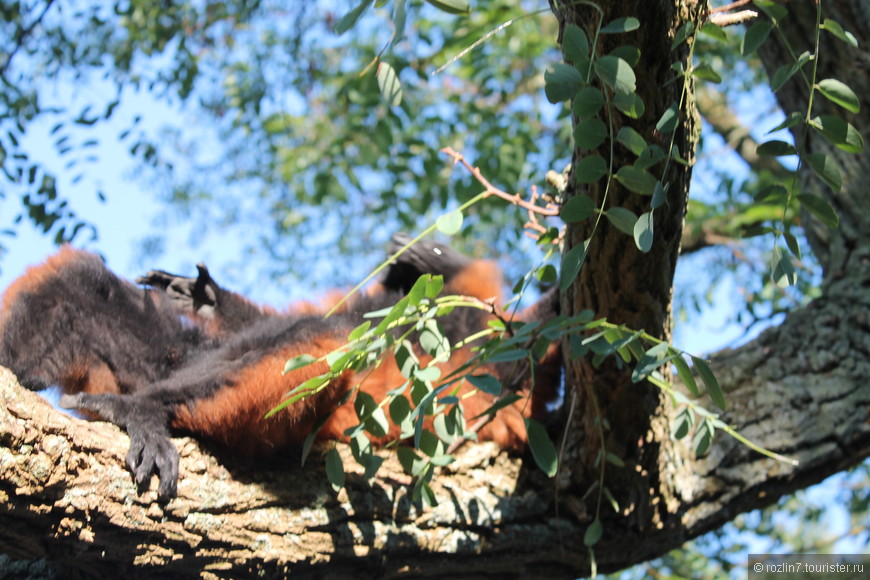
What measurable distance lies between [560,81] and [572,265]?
1.36ft

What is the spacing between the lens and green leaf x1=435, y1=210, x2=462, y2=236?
2039 millimetres

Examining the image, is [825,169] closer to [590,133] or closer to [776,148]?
[776,148]

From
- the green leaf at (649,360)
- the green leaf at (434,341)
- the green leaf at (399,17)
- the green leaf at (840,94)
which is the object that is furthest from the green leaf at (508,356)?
the green leaf at (840,94)

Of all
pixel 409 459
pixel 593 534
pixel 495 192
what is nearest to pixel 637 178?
pixel 495 192

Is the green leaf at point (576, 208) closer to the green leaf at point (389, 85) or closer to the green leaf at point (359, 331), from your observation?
the green leaf at point (389, 85)

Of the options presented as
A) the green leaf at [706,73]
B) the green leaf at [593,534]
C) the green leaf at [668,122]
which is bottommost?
the green leaf at [593,534]

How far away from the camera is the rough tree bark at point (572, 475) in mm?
1956

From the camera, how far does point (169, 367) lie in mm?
2988

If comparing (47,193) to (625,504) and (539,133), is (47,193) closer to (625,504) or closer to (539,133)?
(625,504)

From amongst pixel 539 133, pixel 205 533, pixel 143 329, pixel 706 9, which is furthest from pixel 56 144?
pixel 539 133

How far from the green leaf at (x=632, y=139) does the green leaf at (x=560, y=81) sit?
0.19 metres

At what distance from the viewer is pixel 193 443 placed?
2400 mm

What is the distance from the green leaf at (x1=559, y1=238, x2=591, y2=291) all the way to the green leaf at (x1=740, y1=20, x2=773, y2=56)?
21.6 inches

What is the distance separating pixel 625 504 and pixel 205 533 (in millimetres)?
1459
